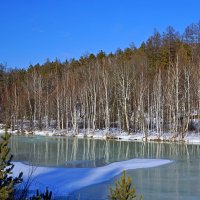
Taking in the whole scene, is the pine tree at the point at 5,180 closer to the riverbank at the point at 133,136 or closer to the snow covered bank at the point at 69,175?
the snow covered bank at the point at 69,175

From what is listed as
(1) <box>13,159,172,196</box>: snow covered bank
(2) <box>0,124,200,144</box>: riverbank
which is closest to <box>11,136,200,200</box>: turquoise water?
A: (1) <box>13,159,172,196</box>: snow covered bank

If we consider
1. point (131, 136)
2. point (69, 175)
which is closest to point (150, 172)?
point (69, 175)

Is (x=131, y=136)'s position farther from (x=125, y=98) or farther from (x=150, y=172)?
(x=150, y=172)

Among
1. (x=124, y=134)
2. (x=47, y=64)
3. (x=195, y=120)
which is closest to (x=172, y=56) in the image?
(x=195, y=120)

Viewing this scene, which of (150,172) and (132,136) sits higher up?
(132,136)

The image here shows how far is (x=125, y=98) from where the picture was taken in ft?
119

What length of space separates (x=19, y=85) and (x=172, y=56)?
22.5m

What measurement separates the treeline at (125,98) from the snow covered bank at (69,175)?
1479 centimetres

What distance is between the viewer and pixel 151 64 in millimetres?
51250

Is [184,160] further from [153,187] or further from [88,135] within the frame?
[88,135]

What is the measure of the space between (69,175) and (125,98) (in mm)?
21981

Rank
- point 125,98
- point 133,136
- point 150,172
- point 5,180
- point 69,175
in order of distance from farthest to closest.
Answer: point 125,98
point 133,136
point 150,172
point 69,175
point 5,180

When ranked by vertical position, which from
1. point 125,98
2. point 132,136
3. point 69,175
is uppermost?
point 125,98

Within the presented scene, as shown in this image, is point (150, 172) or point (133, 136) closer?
point (150, 172)
